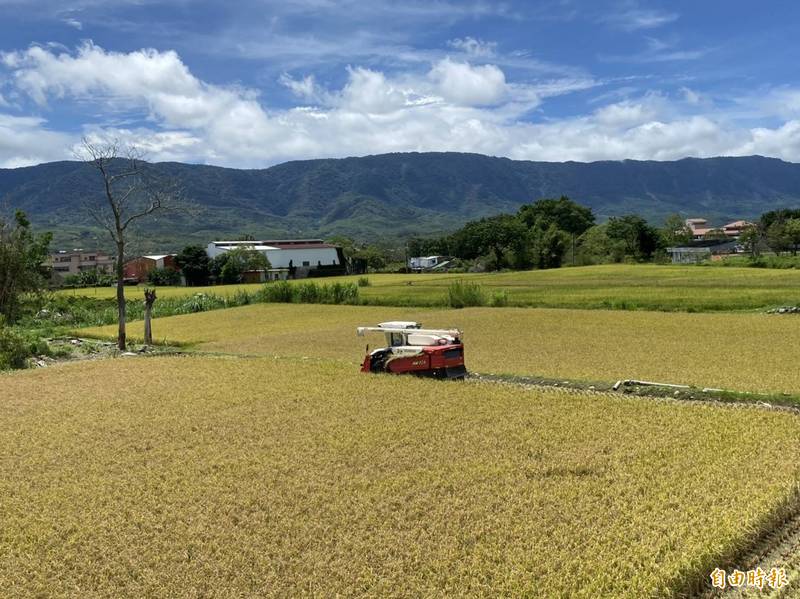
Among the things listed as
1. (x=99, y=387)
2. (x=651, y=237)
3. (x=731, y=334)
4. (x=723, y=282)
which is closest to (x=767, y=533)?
(x=99, y=387)

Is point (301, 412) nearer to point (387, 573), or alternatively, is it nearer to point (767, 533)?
point (387, 573)

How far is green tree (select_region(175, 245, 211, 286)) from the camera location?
8589cm

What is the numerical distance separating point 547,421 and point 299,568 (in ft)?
20.8

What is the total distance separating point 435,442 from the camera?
10.5 metres

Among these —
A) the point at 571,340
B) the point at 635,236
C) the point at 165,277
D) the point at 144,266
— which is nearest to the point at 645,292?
the point at 571,340

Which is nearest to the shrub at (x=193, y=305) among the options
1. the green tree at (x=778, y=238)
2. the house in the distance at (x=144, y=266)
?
the house in the distance at (x=144, y=266)

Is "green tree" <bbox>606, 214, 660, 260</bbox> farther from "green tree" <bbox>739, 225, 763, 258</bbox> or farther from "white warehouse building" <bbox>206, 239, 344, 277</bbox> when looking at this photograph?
"white warehouse building" <bbox>206, 239, 344, 277</bbox>

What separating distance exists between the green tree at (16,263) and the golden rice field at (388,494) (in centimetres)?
3280

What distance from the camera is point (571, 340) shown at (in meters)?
23.4

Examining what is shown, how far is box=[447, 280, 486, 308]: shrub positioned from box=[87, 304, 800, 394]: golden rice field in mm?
2265

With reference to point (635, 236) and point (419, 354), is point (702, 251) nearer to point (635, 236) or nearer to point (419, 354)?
point (635, 236)

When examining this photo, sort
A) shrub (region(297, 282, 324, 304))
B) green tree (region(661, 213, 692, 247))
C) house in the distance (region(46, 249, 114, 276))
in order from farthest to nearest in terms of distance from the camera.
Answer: house in the distance (region(46, 249, 114, 276)) < green tree (region(661, 213, 692, 247)) < shrub (region(297, 282, 324, 304))

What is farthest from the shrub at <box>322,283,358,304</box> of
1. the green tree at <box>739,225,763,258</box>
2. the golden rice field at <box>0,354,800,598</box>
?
the green tree at <box>739,225,763,258</box>

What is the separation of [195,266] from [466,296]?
55084 mm
